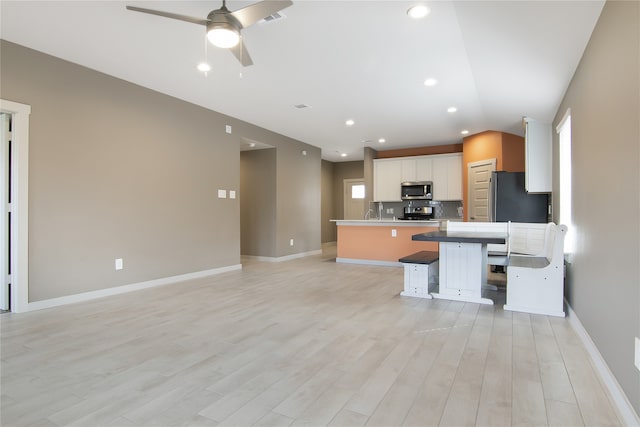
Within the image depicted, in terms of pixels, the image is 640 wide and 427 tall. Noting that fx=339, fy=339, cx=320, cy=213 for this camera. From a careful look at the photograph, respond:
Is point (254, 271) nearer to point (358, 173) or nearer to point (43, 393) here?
point (43, 393)

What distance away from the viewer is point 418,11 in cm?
275

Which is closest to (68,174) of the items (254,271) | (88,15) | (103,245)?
(103,245)

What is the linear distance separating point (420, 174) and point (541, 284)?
5432 mm

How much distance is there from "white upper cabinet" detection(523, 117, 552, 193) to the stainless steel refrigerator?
0.42 meters

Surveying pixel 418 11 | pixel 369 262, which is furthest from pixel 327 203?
pixel 418 11

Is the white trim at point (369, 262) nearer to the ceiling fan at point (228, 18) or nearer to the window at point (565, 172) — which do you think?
the window at point (565, 172)

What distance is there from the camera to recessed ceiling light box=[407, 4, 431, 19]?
106 inches

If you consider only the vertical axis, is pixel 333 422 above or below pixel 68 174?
below

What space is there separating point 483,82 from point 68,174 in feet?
15.9

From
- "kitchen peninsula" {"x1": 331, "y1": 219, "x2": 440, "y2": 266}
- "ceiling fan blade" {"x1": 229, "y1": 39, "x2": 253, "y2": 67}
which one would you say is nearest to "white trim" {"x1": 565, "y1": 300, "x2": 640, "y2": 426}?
"ceiling fan blade" {"x1": 229, "y1": 39, "x2": 253, "y2": 67}

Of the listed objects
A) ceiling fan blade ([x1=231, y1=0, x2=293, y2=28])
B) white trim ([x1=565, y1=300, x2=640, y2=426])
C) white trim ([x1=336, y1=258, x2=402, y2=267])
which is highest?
ceiling fan blade ([x1=231, y1=0, x2=293, y2=28])

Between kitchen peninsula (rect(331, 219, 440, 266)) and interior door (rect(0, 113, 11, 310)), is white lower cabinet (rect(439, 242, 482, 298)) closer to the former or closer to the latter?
kitchen peninsula (rect(331, 219, 440, 266))

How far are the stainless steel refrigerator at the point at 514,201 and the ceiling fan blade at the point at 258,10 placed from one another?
15.0ft

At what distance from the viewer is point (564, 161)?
4000mm
